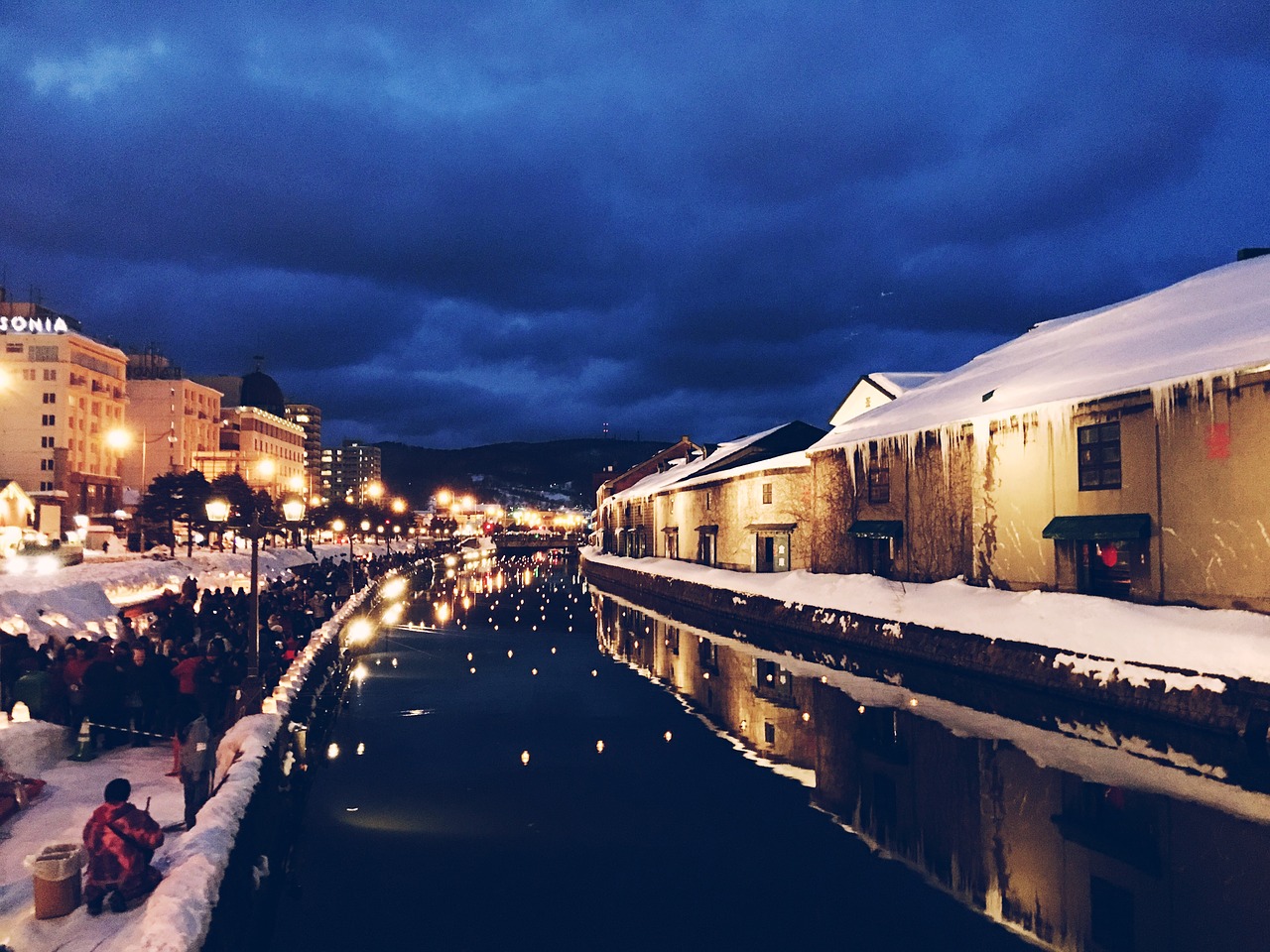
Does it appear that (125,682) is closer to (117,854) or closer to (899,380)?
(117,854)

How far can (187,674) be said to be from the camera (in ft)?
52.2

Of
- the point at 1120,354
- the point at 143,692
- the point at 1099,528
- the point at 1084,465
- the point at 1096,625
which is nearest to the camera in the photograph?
the point at 143,692

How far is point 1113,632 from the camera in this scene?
19906 mm

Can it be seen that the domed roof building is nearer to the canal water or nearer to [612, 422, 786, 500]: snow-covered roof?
[612, 422, 786, 500]: snow-covered roof

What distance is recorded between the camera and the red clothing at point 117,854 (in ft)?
28.0

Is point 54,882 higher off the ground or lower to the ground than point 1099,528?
lower

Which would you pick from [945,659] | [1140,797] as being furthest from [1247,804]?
[945,659]

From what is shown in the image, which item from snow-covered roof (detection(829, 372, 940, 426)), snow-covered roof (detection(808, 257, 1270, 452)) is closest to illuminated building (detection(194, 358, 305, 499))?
snow-covered roof (detection(829, 372, 940, 426))

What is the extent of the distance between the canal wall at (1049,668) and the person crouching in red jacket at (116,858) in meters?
17.4

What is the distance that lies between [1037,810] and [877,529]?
22251 mm

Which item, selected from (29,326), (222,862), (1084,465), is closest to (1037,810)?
(222,862)

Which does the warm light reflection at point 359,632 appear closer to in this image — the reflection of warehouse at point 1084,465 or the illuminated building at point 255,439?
the reflection of warehouse at point 1084,465

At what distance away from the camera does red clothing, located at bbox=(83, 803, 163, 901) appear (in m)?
8.54

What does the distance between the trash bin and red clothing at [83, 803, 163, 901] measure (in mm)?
148
